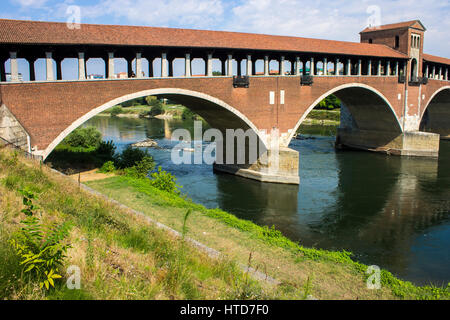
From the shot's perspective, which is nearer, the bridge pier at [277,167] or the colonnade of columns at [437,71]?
the bridge pier at [277,167]

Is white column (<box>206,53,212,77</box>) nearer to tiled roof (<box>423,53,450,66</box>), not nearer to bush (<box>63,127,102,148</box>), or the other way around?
bush (<box>63,127,102,148</box>)

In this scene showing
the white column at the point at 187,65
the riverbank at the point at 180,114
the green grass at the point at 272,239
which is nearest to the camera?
the green grass at the point at 272,239

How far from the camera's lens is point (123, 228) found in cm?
830

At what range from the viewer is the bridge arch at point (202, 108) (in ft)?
58.2

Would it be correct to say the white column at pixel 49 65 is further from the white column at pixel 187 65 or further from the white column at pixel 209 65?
the white column at pixel 209 65

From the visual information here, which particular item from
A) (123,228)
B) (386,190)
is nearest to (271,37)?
(386,190)

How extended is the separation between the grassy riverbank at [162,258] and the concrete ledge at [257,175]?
1013 cm

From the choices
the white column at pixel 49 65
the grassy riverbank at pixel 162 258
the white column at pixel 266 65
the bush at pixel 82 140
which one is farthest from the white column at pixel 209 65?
the bush at pixel 82 140

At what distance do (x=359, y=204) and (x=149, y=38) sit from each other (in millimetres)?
14038

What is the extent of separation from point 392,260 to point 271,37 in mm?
16441

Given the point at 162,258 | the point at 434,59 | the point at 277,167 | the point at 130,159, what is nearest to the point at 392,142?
the point at 434,59

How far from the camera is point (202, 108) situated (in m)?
24.3

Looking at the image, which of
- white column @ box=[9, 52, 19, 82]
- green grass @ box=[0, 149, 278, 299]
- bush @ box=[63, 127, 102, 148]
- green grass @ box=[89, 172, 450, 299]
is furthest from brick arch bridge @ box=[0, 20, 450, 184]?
bush @ box=[63, 127, 102, 148]
